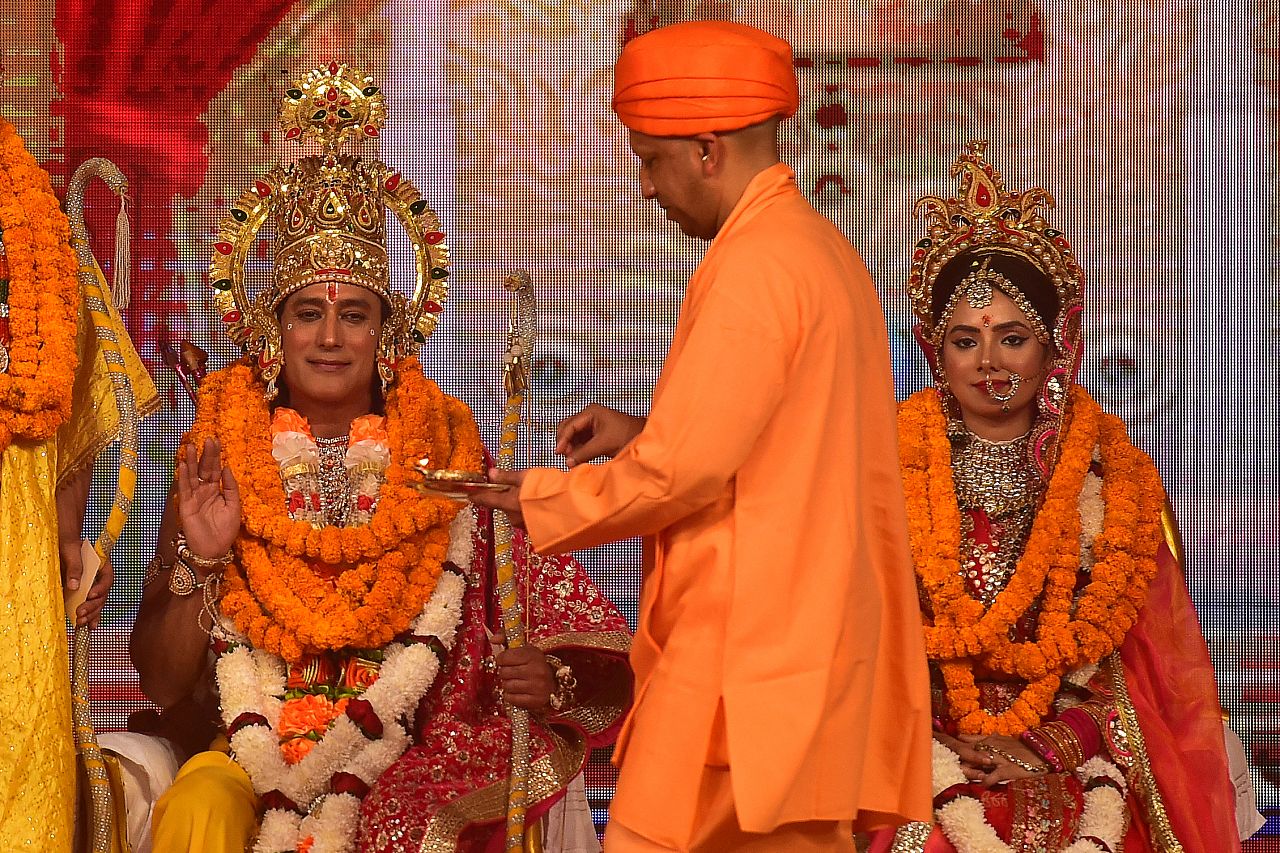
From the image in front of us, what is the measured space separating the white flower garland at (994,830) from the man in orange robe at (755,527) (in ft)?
3.19

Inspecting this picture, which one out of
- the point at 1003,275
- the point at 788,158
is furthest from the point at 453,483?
the point at 788,158

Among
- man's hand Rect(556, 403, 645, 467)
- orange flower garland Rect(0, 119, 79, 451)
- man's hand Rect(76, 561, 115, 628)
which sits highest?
orange flower garland Rect(0, 119, 79, 451)

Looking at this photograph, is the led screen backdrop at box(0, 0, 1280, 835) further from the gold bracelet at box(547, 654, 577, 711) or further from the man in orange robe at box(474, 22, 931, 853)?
the man in orange robe at box(474, 22, 931, 853)

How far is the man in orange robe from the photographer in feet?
8.95

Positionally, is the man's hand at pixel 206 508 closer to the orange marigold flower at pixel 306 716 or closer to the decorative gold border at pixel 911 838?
the orange marigold flower at pixel 306 716

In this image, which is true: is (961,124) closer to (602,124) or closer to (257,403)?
(602,124)

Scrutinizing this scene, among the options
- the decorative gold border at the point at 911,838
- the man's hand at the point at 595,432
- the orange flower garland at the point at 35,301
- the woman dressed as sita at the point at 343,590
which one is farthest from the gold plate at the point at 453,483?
the decorative gold border at the point at 911,838

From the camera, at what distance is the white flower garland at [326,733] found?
387 cm

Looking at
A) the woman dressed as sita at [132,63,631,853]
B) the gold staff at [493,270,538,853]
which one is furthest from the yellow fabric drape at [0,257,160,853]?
the gold staff at [493,270,538,853]

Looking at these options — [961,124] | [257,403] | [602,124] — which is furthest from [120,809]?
[961,124]

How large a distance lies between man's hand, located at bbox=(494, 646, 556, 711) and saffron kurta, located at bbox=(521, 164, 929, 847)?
1.06 m

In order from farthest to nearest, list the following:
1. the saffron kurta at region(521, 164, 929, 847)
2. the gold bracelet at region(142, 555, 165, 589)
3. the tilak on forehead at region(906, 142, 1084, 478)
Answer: the tilak on forehead at region(906, 142, 1084, 478) → the gold bracelet at region(142, 555, 165, 589) → the saffron kurta at region(521, 164, 929, 847)

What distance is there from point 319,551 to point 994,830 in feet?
5.91

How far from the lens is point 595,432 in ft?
10.6
